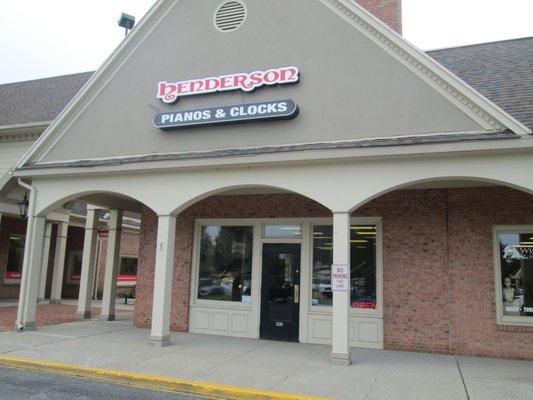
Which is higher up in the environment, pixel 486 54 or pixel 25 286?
pixel 486 54

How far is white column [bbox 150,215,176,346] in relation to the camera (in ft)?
34.2

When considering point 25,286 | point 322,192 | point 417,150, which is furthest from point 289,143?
point 25,286

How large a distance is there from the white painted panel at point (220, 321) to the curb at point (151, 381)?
14.0ft

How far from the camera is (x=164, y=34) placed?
40.2 ft

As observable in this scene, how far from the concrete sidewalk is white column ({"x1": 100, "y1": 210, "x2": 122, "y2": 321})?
123 inches

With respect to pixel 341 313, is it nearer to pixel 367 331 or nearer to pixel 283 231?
Result: pixel 367 331

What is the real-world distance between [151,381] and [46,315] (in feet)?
30.0

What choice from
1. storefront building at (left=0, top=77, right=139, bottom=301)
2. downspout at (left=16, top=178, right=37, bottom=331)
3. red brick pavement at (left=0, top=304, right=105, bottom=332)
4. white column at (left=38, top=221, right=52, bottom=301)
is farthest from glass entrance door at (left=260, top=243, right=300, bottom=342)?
white column at (left=38, top=221, right=52, bottom=301)

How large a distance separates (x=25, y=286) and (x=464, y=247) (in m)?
10.1

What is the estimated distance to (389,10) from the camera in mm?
13430

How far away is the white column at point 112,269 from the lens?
15103 mm

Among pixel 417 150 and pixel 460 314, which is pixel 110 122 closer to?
pixel 417 150

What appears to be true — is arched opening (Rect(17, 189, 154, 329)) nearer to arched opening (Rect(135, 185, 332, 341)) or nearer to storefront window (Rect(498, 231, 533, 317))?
arched opening (Rect(135, 185, 332, 341))

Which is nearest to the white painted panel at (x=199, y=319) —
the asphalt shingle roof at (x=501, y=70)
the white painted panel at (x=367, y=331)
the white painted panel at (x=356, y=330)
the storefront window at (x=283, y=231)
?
the storefront window at (x=283, y=231)
